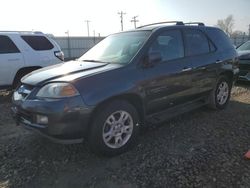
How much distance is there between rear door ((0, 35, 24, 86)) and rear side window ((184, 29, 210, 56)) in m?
4.77

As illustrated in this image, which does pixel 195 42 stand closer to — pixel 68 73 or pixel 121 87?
pixel 121 87

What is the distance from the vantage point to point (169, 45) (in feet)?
15.5

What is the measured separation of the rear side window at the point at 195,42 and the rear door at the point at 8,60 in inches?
188

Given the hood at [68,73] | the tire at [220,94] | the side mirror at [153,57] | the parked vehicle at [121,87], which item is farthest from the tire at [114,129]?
the tire at [220,94]

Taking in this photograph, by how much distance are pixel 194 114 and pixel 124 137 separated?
7.49 ft

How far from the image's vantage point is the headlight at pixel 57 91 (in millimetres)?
3465

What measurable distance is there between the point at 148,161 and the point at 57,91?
1.50 m

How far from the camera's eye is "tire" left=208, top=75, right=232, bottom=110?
5.84m

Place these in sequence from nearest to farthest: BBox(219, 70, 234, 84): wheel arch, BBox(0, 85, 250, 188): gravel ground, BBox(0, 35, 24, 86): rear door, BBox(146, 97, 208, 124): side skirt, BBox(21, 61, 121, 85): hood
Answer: BBox(0, 85, 250, 188): gravel ground → BBox(21, 61, 121, 85): hood → BBox(146, 97, 208, 124): side skirt → BBox(219, 70, 234, 84): wheel arch → BBox(0, 35, 24, 86): rear door

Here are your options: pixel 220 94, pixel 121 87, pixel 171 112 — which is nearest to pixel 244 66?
pixel 220 94

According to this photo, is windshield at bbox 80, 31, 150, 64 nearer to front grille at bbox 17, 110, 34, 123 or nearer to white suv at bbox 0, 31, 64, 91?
front grille at bbox 17, 110, 34, 123

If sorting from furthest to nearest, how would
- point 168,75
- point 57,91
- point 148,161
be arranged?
point 168,75 → point 148,161 → point 57,91

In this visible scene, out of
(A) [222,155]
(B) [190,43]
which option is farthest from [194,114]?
(A) [222,155]

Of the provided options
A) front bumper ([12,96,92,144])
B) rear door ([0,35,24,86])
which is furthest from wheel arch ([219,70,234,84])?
rear door ([0,35,24,86])
